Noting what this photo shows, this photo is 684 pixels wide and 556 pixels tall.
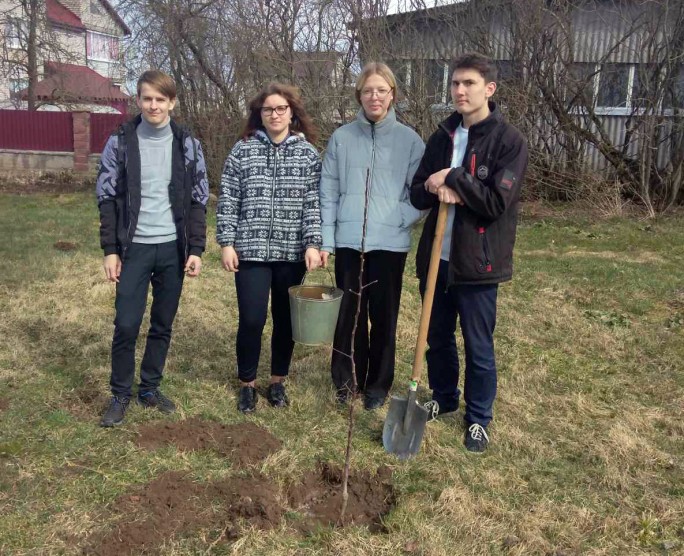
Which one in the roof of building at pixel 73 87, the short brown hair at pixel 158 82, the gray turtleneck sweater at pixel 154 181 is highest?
the roof of building at pixel 73 87

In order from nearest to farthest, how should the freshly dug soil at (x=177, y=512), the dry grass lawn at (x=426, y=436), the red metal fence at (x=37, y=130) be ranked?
the freshly dug soil at (x=177, y=512)
the dry grass lawn at (x=426, y=436)
the red metal fence at (x=37, y=130)

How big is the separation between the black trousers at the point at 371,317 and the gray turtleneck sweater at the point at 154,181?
943 millimetres

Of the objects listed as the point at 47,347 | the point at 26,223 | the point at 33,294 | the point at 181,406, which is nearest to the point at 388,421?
the point at 181,406

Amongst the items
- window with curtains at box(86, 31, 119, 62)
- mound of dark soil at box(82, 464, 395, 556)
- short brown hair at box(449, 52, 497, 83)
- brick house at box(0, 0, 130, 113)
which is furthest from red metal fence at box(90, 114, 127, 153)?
window with curtains at box(86, 31, 119, 62)

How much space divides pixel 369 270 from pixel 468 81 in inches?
43.3

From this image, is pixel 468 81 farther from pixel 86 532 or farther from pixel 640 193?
pixel 640 193

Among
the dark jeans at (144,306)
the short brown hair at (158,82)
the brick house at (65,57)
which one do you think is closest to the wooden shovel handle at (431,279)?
the dark jeans at (144,306)

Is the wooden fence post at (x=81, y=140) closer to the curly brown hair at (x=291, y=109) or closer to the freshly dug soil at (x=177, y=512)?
the curly brown hair at (x=291, y=109)

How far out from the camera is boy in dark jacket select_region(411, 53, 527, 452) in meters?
2.93

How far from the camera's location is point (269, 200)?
3.35m

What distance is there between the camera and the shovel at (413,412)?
121 inches

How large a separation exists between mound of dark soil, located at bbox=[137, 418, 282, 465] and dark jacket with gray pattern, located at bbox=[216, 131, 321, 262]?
2.95 ft

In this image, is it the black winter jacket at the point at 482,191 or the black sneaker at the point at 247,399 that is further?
the black sneaker at the point at 247,399

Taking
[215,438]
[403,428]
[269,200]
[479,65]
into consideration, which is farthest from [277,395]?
[479,65]
